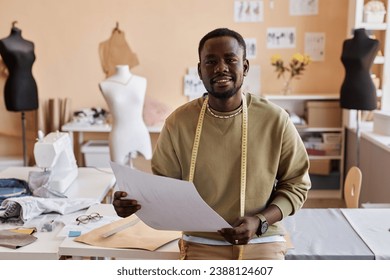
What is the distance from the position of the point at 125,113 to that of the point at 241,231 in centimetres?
192

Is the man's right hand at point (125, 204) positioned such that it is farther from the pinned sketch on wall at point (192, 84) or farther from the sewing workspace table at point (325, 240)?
the pinned sketch on wall at point (192, 84)

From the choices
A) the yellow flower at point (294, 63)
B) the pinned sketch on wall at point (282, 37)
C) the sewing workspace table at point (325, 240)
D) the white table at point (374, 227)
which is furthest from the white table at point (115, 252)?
the pinned sketch on wall at point (282, 37)

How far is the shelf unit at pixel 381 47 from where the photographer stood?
154 inches

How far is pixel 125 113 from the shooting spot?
319cm

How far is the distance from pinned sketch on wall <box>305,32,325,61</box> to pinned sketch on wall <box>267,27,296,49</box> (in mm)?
123

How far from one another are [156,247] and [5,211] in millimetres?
667

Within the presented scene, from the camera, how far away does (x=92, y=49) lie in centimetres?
452

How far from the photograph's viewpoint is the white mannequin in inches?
125

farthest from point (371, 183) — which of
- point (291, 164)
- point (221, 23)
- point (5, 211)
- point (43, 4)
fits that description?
point (43, 4)

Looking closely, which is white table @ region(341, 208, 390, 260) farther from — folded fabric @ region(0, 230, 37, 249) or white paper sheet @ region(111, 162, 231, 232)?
folded fabric @ region(0, 230, 37, 249)

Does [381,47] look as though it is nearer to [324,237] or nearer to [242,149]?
[324,237]

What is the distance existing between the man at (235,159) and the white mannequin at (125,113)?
5.45 feet

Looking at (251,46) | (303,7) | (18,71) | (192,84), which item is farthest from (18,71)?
(303,7)

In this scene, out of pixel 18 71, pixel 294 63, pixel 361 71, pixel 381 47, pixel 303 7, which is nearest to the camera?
pixel 361 71
